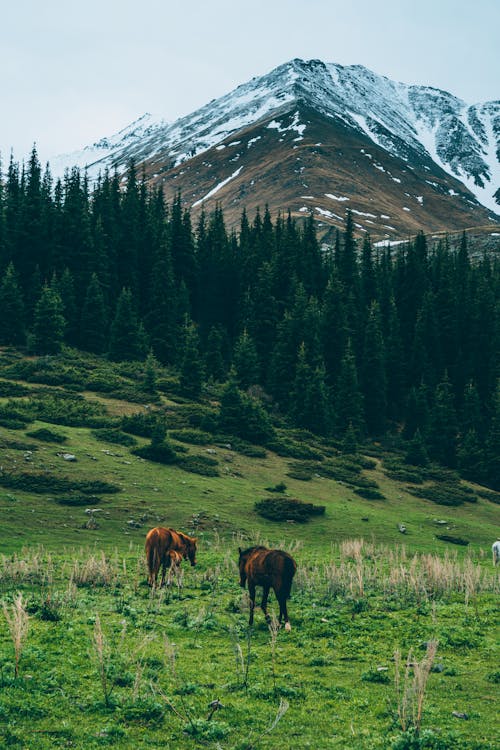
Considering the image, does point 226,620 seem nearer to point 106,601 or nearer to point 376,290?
point 106,601

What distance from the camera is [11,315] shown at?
68.4 meters

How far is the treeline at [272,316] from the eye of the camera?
69.2m

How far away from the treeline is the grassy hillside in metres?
19.3

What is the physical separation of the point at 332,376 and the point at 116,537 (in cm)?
5355

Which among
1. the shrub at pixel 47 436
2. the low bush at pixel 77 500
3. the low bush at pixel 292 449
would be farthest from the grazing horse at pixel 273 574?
the low bush at pixel 292 449

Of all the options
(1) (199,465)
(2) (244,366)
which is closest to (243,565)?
(1) (199,465)

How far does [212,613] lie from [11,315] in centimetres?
5880

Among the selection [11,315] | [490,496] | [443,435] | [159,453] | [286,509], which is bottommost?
[490,496]

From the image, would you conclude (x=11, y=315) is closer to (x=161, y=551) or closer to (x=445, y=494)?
(x=445, y=494)

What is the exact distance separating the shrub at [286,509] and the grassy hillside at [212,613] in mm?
625

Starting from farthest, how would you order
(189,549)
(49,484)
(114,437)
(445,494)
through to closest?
1. (445,494)
2. (114,437)
3. (49,484)
4. (189,549)

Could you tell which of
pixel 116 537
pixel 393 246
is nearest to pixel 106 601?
pixel 116 537

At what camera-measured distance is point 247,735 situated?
939cm

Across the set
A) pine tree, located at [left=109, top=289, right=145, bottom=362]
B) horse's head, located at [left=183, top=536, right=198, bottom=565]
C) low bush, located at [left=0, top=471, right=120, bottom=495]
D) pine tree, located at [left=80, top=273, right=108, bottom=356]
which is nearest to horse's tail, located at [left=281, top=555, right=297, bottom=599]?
horse's head, located at [left=183, top=536, right=198, bottom=565]
